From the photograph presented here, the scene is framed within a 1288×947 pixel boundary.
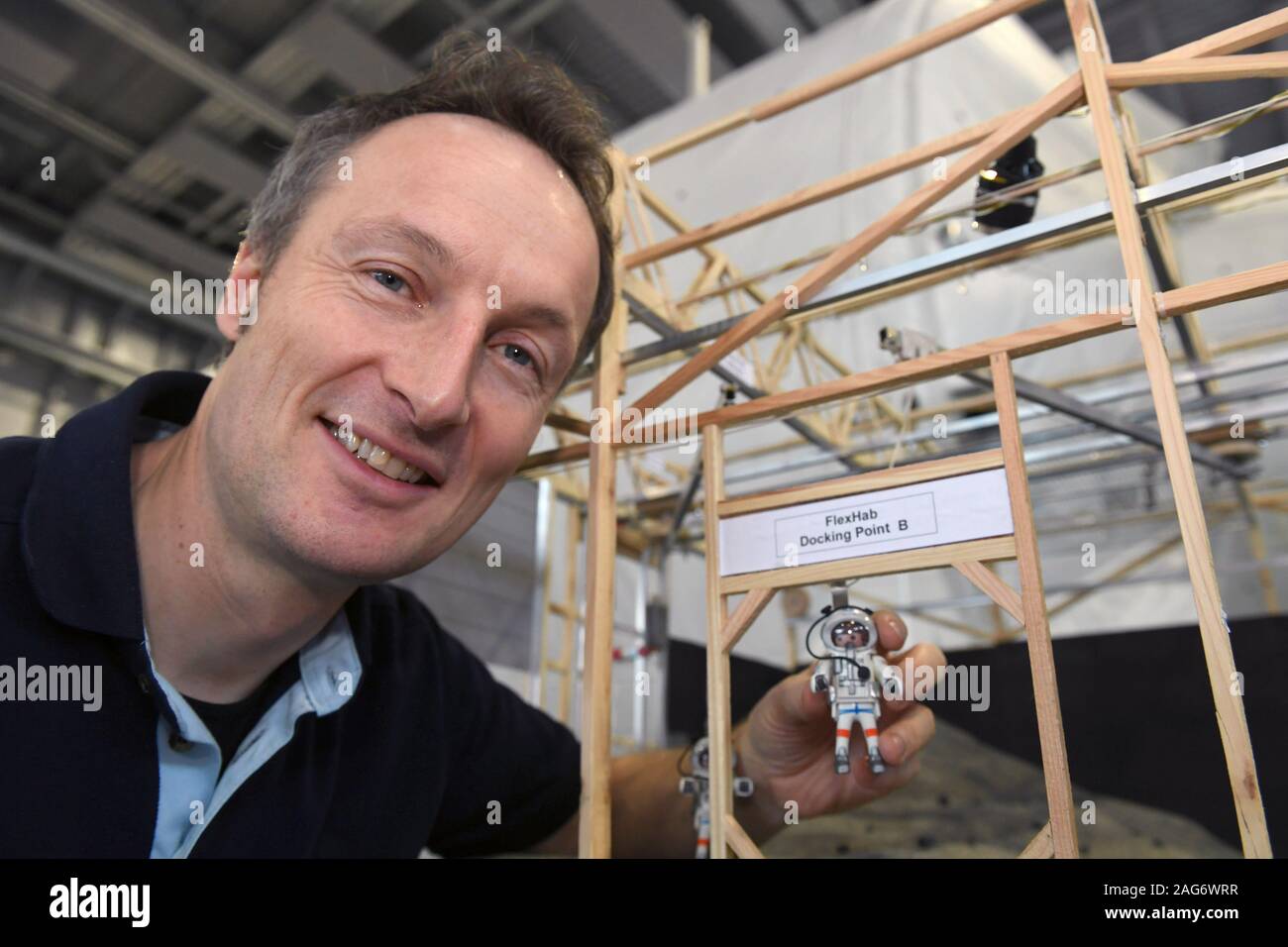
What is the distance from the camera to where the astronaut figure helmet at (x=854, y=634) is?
7.27 feet

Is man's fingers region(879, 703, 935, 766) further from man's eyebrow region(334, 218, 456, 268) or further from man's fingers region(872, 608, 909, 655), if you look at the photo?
man's eyebrow region(334, 218, 456, 268)

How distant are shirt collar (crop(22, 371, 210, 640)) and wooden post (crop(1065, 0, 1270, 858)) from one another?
2.30 metres

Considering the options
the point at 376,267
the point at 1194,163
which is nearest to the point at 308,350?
the point at 376,267

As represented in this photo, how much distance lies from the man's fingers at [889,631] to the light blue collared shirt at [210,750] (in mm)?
1396

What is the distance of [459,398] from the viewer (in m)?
1.63

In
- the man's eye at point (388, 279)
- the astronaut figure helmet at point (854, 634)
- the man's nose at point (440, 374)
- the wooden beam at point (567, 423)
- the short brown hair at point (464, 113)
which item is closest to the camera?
the man's nose at point (440, 374)

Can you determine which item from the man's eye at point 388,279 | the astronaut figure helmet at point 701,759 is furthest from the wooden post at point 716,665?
the man's eye at point 388,279

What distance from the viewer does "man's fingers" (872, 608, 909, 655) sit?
7.09 ft

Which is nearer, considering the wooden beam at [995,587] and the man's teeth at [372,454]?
the man's teeth at [372,454]

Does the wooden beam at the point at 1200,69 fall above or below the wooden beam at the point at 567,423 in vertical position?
above

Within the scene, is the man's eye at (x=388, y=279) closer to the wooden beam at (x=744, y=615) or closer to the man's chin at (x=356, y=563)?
the man's chin at (x=356, y=563)

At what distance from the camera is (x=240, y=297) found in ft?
6.37

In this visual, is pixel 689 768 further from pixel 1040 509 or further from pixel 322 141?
pixel 1040 509

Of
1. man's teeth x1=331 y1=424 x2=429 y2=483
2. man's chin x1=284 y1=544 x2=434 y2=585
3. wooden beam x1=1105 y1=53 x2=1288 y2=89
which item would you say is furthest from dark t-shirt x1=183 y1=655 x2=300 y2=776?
wooden beam x1=1105 y1=53 x2=1288 y2=89
